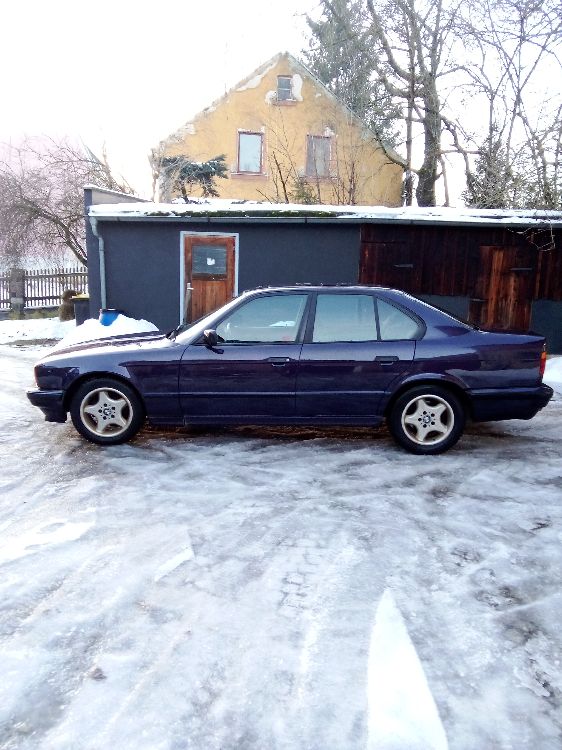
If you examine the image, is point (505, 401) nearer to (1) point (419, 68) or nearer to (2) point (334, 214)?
(2) point (334, 214)

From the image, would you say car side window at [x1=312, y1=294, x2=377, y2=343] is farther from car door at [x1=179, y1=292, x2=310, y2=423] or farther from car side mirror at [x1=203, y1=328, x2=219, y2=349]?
car side mirror at [x1=203, y1=328, x2=219, y2=349]

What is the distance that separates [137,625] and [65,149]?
750 inches

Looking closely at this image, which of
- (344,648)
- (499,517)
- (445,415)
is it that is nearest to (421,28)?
(445,415)

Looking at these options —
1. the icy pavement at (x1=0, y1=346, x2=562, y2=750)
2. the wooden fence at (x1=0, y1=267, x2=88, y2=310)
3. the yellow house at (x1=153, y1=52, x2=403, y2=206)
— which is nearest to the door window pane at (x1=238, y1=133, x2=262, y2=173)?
A: the yellow house at (x1=153, y1=52, x2=403, y2=206)

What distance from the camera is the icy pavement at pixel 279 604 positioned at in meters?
2.25

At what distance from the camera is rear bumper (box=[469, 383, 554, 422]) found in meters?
5.36

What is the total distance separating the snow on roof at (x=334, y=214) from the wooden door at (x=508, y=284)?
705 mm

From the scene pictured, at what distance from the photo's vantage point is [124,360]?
544 cm

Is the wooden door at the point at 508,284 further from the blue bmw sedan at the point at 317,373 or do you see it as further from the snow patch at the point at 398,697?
the snow patch at the point at 398,697

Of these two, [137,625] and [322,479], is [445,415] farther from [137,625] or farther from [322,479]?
[137,625]

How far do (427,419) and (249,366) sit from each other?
1654 mm

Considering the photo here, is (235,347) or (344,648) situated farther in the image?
(235,347)

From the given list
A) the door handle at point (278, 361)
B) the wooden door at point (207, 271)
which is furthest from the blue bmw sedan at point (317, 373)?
the wooden door at point (207, 271)

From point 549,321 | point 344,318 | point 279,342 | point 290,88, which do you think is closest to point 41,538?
point 279,342
